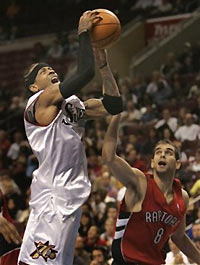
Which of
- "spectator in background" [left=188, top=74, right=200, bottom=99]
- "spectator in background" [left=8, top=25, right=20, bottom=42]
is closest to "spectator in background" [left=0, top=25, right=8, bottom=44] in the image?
"spectator in background" [left=8, top=25, right=20, bottom=42]

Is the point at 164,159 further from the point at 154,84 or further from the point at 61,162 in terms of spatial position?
the point at 154,84

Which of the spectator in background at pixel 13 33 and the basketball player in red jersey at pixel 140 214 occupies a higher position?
the basketball player in red jersey at pixel 140 214

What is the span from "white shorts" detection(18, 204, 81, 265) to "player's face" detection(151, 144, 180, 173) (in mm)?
928

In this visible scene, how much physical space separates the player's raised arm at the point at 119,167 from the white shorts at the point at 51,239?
0.59 metres

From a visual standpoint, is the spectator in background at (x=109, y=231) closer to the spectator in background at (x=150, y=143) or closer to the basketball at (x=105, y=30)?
the spectator in background at (x=150, y=143)

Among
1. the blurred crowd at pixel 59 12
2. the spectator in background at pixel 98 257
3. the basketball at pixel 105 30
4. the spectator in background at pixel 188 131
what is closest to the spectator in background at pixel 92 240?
the spectator in background at pixel 98 257

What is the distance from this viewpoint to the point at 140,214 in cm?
573

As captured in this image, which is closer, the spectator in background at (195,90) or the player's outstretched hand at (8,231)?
the player's outstretched hand at (8,231)

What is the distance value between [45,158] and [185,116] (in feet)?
26.9

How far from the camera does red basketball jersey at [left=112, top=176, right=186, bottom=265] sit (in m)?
5.73

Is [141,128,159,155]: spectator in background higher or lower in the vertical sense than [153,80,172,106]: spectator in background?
higher

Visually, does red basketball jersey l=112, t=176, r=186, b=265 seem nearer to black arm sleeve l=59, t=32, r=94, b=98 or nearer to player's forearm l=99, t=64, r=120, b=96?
player's forearm l=99, t=64, r=120, b=96

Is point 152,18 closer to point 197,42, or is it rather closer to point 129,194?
point 197,42

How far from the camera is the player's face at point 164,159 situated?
5863 millimetres
